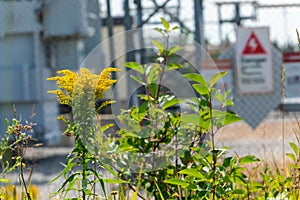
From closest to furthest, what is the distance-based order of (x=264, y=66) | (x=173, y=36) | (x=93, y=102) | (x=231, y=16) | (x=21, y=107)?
(x=93, y=102) < (x=173, y=36) < (x=264, y=66) < (x=231, y=16) < (x=21, y=107)

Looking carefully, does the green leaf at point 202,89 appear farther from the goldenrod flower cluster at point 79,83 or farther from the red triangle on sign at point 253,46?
the red triangle on sign at point 253,46

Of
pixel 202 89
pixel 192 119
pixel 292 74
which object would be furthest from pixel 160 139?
pixel 292 74

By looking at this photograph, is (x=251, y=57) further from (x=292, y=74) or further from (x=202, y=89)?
(x=202, y=89)

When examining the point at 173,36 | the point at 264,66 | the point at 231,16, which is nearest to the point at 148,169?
the point at 173,36

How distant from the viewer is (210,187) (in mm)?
2914

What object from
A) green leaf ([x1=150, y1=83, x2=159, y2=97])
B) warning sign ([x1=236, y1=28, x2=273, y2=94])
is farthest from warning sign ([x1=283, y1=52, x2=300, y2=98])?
green leaf ([x1=150, y1=83, x2=159, y2=97])

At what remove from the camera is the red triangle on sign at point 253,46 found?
8055 mm

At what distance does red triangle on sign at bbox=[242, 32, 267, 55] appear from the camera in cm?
805

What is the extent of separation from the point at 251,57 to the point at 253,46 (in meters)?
0.14

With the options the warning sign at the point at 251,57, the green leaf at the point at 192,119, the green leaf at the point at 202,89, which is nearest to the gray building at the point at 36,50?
the warning sign at the point at 251,57

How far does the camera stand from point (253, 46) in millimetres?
8102

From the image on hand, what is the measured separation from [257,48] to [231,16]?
221 cm

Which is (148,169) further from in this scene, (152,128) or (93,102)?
(93,102)

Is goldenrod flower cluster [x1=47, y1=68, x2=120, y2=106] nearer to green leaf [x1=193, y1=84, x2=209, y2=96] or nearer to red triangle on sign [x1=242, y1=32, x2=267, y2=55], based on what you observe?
green leaf [x1=193, y1=84, x2=209, y2=96]
